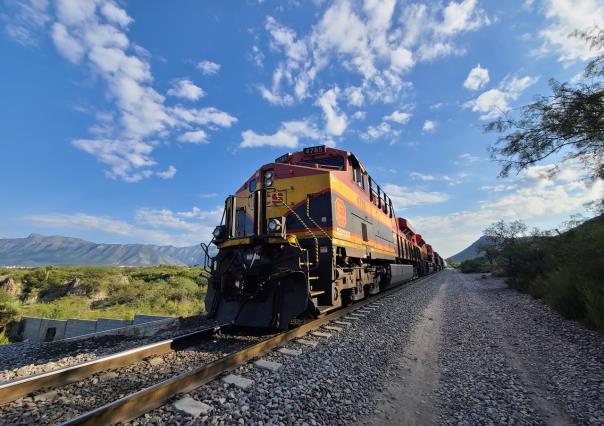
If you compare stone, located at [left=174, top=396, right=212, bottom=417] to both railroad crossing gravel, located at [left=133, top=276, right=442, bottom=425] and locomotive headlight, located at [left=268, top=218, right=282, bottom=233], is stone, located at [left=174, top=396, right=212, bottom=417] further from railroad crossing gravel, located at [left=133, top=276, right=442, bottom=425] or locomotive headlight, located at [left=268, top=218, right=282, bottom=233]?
locomotive headlight, located at [left=268, top=218, right=282, bottom=233]

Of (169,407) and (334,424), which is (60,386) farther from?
(334,424)

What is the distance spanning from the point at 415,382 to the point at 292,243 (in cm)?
299

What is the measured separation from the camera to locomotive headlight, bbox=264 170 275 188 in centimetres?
773

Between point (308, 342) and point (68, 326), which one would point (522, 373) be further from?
point (68, 326)

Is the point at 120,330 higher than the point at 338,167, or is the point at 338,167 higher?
the point at 338,167

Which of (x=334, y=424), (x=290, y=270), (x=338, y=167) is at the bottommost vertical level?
(x=334, y=424)

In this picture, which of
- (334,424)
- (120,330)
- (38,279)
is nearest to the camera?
(334,424)

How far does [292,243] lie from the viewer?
6.11 metres

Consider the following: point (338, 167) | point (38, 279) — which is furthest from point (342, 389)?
point (38, 279)

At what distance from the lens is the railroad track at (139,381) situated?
2.90m

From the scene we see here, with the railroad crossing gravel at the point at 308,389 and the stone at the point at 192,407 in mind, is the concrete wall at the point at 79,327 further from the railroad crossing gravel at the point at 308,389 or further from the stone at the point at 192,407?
the stone at the point at 192,407

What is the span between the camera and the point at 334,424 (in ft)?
9.82

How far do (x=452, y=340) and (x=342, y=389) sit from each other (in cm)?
326

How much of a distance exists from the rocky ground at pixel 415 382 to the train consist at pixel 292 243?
92 cm
